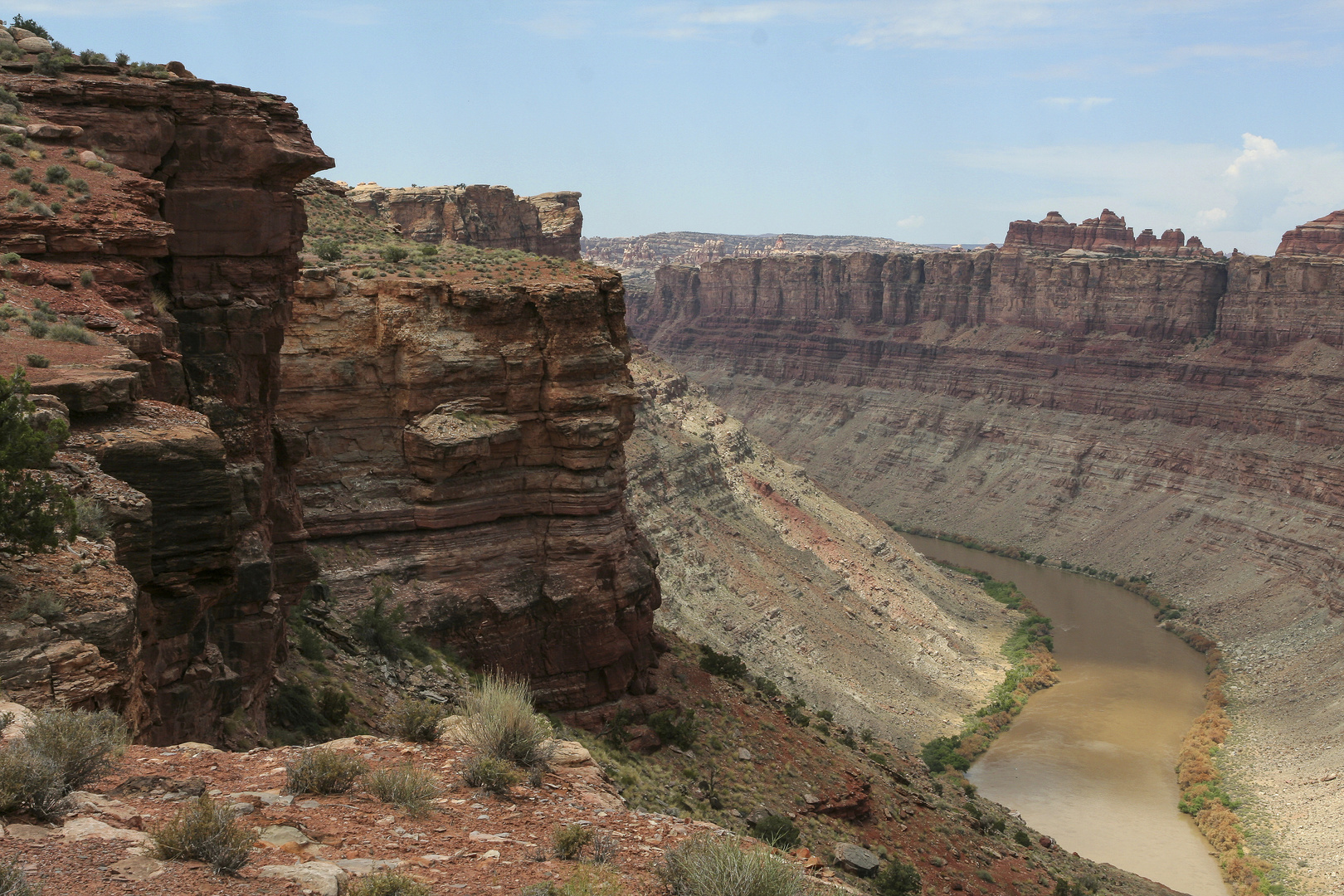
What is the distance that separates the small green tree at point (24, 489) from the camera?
10.8 meters

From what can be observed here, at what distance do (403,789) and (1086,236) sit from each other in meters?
147

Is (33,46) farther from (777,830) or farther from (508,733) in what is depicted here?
(777,830)

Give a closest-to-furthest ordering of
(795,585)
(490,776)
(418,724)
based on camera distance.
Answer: (490,776) → (418,724) → (795,585)

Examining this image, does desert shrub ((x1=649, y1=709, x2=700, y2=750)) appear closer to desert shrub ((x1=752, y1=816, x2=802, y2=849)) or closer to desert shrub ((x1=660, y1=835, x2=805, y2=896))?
desert shrub ((x1=752, y1=816, x2=802, y2=849))

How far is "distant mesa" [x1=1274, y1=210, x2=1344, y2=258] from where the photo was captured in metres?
112

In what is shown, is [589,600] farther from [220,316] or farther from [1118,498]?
[1118,498]

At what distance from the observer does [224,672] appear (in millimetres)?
17625

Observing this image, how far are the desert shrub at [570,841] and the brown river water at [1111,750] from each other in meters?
41.6

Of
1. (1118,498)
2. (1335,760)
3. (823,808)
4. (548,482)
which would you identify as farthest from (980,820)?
(1118,498)

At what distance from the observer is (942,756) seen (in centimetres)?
5341

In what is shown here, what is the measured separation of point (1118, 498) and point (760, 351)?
6427 centimetres

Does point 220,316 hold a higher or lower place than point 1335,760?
higher

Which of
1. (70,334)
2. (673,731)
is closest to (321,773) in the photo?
(70,334)

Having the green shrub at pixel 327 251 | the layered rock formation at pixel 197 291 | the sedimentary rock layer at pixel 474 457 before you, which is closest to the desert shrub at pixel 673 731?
the sedimentary rock layer at pixel 474 457
